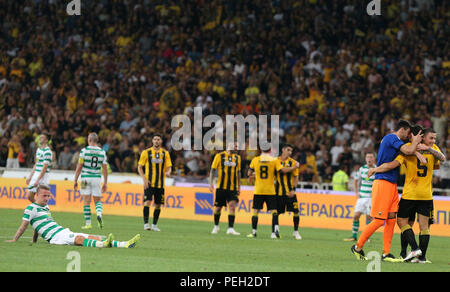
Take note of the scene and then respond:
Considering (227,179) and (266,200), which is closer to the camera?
(266,200)

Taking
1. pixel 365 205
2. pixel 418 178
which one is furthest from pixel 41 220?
pixel 365 205

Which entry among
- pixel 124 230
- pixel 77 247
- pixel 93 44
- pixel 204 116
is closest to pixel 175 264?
pixel 77 247

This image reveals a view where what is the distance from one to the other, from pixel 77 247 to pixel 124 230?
5634 millimetres

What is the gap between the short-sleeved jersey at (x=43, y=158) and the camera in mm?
19359

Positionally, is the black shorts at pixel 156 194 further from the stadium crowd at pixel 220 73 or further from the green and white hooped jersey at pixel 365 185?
the stadium crowd at pixel 220 73

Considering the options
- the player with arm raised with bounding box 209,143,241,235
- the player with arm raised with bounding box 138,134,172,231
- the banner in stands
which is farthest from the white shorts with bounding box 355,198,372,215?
the player with arm raised with bounding box 138,134,172,231

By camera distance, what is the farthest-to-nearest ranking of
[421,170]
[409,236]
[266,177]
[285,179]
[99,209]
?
1. [99,209]
2. [285,179]
3. [266,177]
4. [421,170]
5. [409,236]

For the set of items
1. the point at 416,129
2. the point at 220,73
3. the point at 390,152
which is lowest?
the point at 390,152

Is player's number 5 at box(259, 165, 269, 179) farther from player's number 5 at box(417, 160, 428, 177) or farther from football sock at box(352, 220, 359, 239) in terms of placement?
player's number 5 at box(417, 160, 428, 177)

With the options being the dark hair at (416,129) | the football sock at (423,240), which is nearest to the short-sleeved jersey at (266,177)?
the football sock at (423,240)

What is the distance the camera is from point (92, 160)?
66.3 ft

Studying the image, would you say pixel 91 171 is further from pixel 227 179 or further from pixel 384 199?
pixel 384 199

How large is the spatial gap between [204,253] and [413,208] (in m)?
3.66
